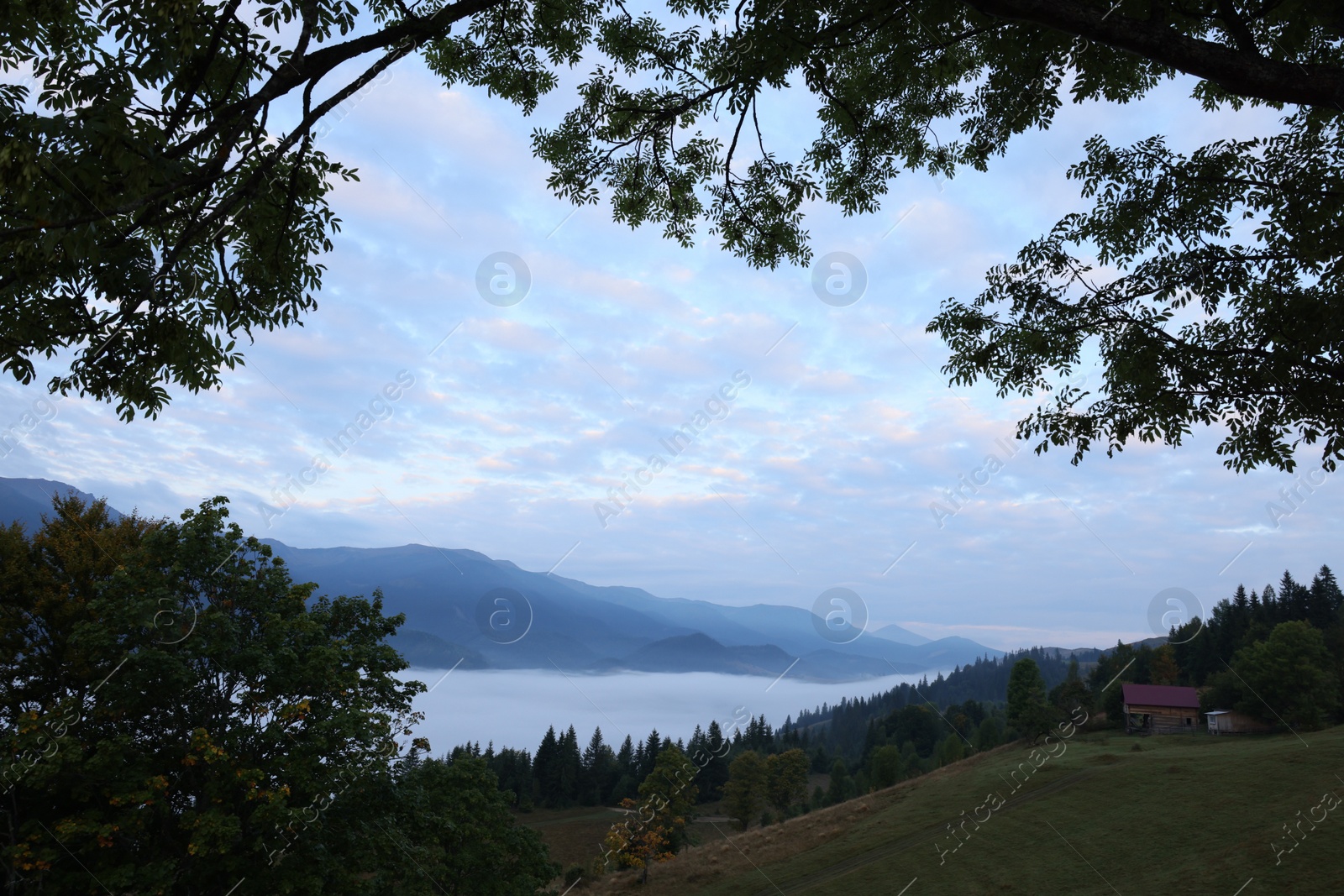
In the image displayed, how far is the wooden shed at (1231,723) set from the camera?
43125 mm

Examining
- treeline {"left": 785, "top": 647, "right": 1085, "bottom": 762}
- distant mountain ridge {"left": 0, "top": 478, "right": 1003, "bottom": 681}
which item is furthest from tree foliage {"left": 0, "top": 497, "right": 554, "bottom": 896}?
treeline {"left": 785, "top": 647, "right": 1085, "bottom": 762}

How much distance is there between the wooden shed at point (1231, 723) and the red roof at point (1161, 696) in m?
4.07

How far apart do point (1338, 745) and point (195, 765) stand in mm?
47103

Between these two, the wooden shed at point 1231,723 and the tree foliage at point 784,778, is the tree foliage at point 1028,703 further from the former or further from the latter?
the tree foliage at point 784,778

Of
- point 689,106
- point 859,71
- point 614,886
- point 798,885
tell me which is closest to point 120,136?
point 689,106

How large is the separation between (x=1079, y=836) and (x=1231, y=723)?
91.9 feet

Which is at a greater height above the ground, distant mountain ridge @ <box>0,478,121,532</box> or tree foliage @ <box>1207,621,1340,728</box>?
distant mountain ridge @ <box>0,478,121,532</box>

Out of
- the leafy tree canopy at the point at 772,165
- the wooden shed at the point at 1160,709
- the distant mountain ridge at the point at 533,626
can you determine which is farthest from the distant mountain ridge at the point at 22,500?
the wooden shed at the point at 1160,709

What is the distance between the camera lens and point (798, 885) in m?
27.5

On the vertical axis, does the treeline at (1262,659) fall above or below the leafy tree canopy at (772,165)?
below

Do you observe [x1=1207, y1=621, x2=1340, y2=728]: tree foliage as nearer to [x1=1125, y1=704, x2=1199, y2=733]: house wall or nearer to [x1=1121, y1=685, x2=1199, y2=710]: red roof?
[x1=1125, y1=704, x2=1199, y2=733]: house wall

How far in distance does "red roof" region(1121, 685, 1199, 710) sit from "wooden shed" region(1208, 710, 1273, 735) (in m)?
4.07

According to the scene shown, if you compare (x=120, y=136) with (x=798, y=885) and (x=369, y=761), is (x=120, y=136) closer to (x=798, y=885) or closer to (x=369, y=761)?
(x=369, y=761)

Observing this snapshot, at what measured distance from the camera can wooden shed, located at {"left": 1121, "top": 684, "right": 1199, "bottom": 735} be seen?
4903 cm
